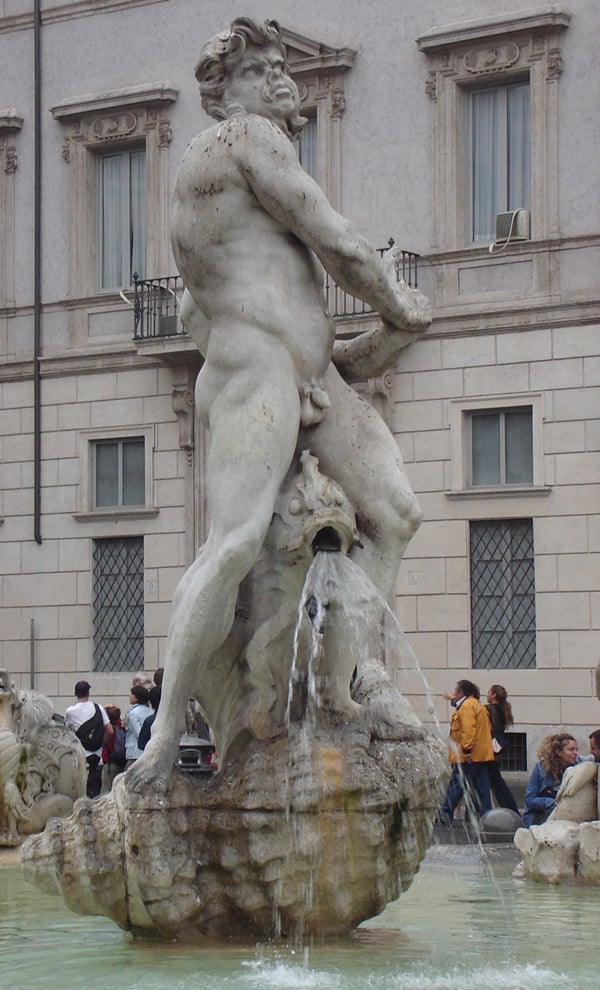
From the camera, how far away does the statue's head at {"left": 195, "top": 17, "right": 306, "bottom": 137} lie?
6621mm

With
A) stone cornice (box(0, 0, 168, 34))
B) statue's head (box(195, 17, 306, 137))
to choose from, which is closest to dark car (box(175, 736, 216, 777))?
statue's head (box(195, 17, 306, 137))

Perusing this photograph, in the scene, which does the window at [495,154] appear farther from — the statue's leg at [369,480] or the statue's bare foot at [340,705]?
the statue's bare foot at [340,705]

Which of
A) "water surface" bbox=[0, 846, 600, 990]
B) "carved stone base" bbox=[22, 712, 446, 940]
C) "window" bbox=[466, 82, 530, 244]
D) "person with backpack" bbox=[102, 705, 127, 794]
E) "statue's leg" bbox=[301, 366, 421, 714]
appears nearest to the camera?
"water surface" bbox=[0, 846, 600, 990]

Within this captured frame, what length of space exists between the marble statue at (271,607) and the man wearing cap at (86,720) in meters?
9.09

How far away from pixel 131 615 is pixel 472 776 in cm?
1077

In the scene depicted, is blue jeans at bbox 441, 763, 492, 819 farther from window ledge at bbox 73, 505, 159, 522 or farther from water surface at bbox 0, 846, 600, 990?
window ledge at bbox 73, 505, 159, 522

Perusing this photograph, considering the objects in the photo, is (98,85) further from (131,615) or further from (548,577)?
(548,577)

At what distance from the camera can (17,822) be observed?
376 inches

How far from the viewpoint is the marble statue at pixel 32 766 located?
9555mm

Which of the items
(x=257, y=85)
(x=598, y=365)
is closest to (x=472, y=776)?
(x=598, y=365)

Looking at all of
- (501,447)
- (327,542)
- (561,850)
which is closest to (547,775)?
(561,850)

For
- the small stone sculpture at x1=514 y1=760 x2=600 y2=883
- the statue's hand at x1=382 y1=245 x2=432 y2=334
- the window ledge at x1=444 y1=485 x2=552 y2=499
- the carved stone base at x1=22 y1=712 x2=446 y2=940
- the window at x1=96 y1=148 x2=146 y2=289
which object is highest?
the window at x1=96 y1=148 x2=146 y2=289

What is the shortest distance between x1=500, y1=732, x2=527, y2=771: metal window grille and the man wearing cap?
653 cm

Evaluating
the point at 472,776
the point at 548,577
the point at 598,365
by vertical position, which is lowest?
the point at 472,776
